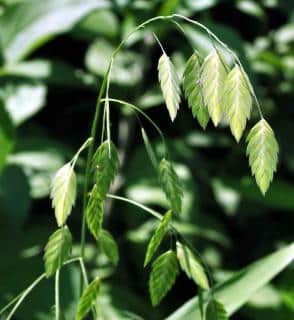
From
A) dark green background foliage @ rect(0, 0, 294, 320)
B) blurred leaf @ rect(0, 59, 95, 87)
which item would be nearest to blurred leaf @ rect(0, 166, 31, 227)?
dark green background foliage @ rect(0, 0, 294, 320)

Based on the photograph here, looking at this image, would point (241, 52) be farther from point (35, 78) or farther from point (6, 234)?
point (6, 234)

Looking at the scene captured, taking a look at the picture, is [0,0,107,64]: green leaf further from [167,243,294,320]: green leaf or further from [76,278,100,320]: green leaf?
[76,278,100,320]: green leaf

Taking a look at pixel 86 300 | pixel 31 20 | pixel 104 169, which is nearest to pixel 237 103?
pixel 104 169

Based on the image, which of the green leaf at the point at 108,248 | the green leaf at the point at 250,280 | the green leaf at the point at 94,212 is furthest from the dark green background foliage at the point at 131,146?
the green leaf at the point at 94,212

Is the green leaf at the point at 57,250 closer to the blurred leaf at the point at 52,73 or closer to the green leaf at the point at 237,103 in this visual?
the green leaf at the point at 237,103

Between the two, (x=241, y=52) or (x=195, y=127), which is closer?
(x=241, y=52)

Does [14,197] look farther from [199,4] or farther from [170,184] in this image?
[170,184]

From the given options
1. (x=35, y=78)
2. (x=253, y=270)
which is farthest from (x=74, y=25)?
(x=253, y=270)
